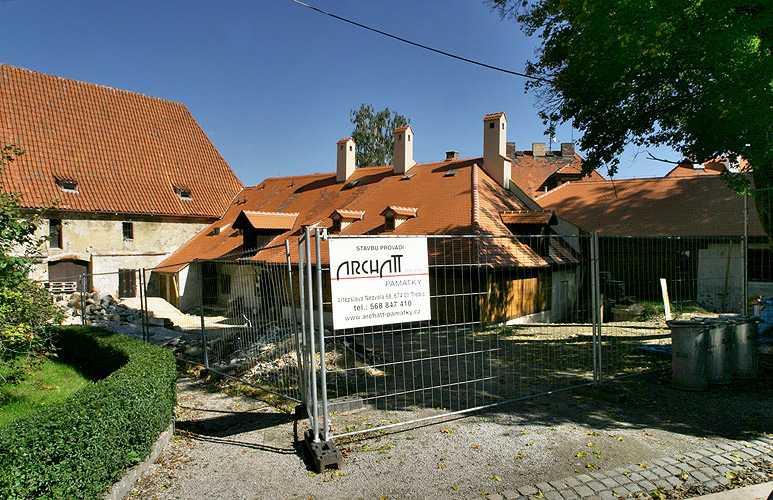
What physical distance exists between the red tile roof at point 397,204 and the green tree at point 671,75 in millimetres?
5134

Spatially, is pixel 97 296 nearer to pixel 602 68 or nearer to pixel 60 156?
pixel 60 156

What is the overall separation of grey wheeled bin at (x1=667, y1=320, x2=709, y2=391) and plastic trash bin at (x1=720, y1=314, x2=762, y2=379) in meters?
0.76

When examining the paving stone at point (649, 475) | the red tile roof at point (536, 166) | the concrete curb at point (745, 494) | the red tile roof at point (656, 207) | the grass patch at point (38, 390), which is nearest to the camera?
the concrete curb at point (745, 494)

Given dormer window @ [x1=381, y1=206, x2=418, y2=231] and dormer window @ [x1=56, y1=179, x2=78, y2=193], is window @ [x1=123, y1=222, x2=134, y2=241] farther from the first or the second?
dormer window @ [x1=381, y1=206, x2=418, y2=231]

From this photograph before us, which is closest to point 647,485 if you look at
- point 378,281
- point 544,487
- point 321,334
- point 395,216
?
point 544,487

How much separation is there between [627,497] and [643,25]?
29.8 feet

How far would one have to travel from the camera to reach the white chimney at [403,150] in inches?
993

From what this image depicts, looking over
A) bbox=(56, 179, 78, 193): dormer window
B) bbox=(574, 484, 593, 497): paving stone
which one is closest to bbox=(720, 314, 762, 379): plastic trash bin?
bbox=(574, 484, 593, 497): paving stone

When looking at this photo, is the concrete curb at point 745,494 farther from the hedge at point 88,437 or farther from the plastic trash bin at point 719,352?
the hedge at point 88,437

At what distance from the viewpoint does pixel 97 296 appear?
22.9 metres

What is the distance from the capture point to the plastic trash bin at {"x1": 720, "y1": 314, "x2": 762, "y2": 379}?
25.2 feet

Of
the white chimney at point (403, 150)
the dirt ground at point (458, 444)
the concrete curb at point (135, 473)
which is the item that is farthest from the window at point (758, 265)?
the concrete curb at point (135, 473)

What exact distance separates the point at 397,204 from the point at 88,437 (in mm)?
18459

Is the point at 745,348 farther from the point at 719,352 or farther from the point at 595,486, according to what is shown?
the point at 595,486
